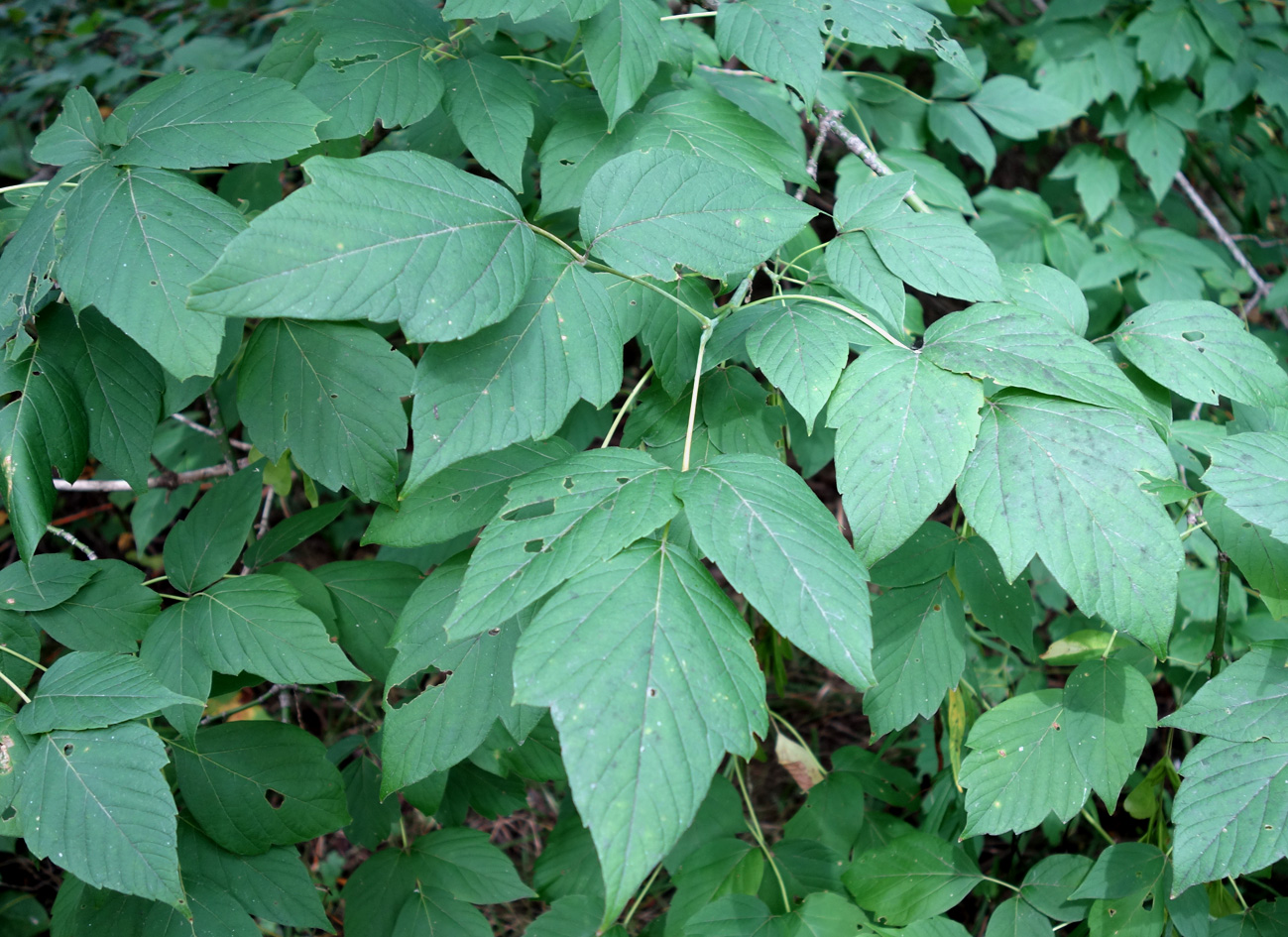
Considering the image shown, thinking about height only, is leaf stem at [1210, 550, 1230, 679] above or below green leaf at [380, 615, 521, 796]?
below

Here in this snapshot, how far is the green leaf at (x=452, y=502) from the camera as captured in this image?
1.22 metres

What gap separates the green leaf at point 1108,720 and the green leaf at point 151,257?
1466mm

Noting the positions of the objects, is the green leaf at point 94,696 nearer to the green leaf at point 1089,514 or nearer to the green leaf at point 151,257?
the green leaf at point 151,257

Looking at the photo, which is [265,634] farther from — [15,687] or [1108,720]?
[1108,720]

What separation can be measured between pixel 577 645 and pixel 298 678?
0.64 metres

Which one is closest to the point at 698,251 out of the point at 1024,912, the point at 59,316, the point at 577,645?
the point at 577,645

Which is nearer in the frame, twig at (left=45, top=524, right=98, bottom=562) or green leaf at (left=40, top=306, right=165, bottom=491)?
green leaf at (left=40, top=306, right=165, bottom=491)

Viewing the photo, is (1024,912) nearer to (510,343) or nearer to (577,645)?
(577,645)

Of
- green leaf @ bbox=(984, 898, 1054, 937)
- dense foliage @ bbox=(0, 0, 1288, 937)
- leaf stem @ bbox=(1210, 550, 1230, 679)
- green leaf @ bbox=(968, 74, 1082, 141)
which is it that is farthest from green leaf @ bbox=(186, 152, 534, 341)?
green leaf @ bbox=(968, 74, 1082, 141)

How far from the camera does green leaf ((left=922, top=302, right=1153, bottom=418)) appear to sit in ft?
3.39

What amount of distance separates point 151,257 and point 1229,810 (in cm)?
168

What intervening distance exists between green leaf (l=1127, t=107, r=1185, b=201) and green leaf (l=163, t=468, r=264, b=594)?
285cm

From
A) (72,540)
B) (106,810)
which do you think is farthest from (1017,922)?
(72,540)

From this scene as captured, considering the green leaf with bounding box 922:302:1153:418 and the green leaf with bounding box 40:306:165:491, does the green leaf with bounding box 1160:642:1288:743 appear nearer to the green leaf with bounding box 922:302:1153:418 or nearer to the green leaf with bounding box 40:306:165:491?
the green leaf with bounding box 922:302:1153:418
